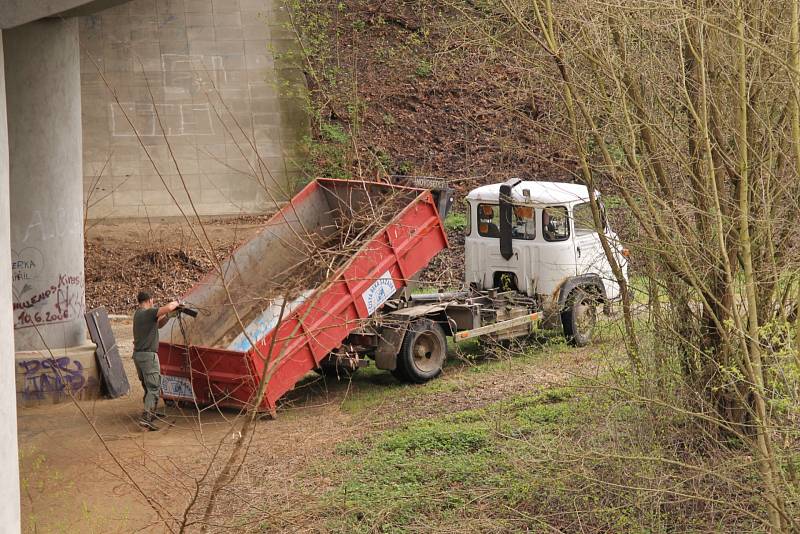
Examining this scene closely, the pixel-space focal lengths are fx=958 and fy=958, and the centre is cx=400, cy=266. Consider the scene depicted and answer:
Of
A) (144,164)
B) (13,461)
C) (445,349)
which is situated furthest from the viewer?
(144,164)

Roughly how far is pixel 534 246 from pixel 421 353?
7.35 feet

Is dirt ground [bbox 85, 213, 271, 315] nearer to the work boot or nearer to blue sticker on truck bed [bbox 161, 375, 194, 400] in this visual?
blue sticker on truck bed [bbox 161, 375, 194, 400]

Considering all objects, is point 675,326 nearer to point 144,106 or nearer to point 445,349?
point 445,349

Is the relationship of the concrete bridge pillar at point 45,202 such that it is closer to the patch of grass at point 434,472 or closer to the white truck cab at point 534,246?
the patch of grass at point 434,472

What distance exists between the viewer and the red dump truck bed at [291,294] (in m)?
10.8

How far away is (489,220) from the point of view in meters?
13.7

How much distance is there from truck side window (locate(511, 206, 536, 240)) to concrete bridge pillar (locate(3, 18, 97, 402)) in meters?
6.00

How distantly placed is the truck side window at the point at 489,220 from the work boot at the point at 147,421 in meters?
5.27

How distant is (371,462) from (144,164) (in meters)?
14.4

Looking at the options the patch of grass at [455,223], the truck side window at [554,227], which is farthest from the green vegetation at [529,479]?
the patch of grass at [455,223]

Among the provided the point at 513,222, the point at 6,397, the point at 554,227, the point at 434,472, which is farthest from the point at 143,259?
the point at 6,397

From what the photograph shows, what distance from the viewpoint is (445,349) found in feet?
41.8

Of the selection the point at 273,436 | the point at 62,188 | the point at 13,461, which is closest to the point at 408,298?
the point at 273,436

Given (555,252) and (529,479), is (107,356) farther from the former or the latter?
(529,479)
